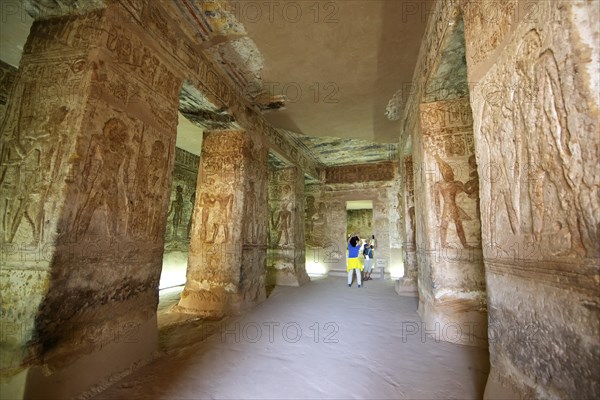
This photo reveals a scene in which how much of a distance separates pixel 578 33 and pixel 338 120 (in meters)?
4.34

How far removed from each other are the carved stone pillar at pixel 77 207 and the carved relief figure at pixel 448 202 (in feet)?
10.6

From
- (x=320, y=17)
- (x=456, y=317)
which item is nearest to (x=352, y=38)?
(x=320, y=17)

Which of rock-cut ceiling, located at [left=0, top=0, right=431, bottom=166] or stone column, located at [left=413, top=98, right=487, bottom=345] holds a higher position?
rock-cut ceiling, located at [left=0, top=0, right=431, bottom=166]

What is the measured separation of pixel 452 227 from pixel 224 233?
3.29m

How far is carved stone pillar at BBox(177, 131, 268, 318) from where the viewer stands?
14.2 ft

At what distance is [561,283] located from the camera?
3.65ft

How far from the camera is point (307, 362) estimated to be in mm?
2512

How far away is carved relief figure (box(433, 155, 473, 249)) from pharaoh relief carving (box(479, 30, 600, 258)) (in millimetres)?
1646

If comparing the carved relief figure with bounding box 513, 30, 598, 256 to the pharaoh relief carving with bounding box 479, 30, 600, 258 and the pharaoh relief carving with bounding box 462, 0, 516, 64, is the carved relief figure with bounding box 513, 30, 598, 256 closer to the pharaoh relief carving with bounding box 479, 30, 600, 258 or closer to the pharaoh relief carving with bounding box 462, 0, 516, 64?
the pharaoh relief carving with bounding box 479, 30, 600, 258

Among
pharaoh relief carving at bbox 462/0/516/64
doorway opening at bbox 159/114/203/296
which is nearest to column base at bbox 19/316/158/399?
pharaoh relief carving at bbox 462/0/516/64

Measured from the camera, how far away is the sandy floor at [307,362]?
2.05 meters

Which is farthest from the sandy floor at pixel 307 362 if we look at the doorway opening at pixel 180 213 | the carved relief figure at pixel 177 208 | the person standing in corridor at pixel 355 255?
the carved relief figure at pixel 177 208

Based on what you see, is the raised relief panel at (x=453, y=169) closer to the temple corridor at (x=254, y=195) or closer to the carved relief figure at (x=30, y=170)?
the temple corridor at (x=254, y=195)

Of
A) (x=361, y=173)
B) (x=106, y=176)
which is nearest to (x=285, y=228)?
(x=361, y=173)
